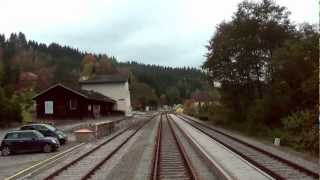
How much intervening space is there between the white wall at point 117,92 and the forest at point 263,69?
43.6 meters

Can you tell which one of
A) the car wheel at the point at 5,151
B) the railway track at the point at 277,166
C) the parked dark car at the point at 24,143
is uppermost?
the parked dark car at the point at 24,143

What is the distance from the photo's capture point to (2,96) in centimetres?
5356

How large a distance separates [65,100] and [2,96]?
23.7m

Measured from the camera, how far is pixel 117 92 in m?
117

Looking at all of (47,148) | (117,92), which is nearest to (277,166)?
(47,148)

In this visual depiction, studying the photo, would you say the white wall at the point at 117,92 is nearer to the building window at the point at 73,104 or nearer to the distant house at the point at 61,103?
the distant house at the point at 61,103

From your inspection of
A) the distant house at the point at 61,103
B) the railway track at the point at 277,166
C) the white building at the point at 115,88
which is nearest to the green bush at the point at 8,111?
the distant house at the point at 61,103

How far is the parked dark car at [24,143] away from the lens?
31469 millimetres

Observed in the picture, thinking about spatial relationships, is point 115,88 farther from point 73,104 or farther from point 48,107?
point 48,107

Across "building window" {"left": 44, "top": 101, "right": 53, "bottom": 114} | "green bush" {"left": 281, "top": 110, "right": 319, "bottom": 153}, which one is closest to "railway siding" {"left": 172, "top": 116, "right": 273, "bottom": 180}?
"green bush" {"left": 281, "top": 110, "right": 319, "bottom": 153}

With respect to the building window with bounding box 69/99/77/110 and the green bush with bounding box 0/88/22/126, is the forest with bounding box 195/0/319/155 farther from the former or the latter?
the green bush with bounding box 0/88/22/126

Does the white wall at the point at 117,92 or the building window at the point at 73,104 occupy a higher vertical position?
the white wall at the point at 117,92

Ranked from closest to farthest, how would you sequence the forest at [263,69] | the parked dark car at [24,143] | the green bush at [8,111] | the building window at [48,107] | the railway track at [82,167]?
1. the railway track at [82,167]
2. the parked dark car at [24,143]
3. the forest at [263,69]
4. the green bush at [8,111]
5. the building window at [48,107]

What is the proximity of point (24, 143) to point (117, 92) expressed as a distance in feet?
281
